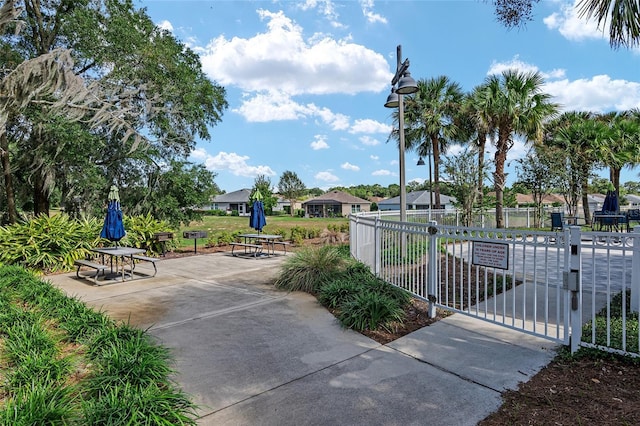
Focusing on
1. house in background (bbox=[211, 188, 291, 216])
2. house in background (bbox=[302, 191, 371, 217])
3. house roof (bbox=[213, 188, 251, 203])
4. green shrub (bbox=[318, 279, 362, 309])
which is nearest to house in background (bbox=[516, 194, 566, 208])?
house in background (bbox=[302, 191, 371, 217])

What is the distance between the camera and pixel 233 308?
19.0 feet

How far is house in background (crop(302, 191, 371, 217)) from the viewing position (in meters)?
64.2

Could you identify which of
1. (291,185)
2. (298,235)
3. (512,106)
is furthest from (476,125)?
(291,185)

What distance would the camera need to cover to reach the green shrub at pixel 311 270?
6.73 m

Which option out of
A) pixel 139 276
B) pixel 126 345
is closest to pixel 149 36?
pixel 139 276

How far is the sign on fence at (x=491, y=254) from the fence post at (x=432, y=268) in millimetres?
627

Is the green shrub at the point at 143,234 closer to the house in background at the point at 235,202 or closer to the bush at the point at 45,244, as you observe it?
the bush at the point at 45,244

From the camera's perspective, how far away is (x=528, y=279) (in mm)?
7219

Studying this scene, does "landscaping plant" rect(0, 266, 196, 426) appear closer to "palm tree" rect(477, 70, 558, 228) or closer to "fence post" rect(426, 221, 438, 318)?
"fence post" rect(426, 221, 438, 318)

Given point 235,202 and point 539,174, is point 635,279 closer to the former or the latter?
point 539,174

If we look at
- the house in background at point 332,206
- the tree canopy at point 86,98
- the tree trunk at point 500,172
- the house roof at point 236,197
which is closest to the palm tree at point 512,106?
the tree trunk at point 500,172

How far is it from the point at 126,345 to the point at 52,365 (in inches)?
22.3

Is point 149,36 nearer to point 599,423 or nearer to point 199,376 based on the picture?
point 199,376

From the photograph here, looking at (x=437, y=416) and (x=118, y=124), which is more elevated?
(x=118, y=124)
